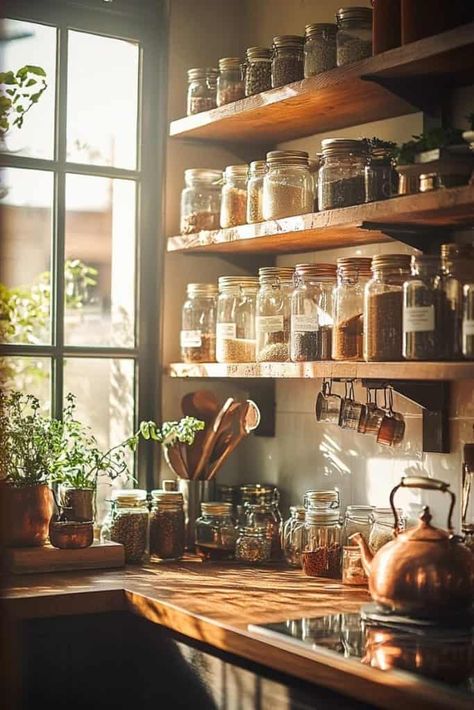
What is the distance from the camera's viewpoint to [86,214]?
2.99m

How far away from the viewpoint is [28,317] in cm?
290

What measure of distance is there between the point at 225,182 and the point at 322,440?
0.70 metres

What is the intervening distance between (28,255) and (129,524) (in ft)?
2.40

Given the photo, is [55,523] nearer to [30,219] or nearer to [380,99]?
[30,219]

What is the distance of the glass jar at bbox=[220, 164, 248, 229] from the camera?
2805mm

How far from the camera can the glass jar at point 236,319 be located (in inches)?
110

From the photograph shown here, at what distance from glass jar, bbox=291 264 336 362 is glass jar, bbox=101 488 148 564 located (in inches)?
22.7

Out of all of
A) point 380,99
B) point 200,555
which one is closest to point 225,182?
point 380,99

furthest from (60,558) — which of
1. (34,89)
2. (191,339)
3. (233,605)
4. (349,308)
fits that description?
(34,89)

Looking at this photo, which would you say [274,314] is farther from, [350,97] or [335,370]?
[350,97]

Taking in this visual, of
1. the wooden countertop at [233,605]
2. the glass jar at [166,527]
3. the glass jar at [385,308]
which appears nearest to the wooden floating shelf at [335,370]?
the glass jar at [385,308]

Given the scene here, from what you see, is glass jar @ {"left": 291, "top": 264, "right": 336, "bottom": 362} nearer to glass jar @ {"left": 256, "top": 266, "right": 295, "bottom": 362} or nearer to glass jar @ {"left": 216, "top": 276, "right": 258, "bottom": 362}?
glass jar @ {"left": 256, "top": 266, "right": 295, "bottom": 362}

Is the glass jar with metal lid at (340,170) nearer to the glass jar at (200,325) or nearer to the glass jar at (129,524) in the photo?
the glass jar at (200,325)

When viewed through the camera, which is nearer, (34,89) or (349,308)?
(349,308)
